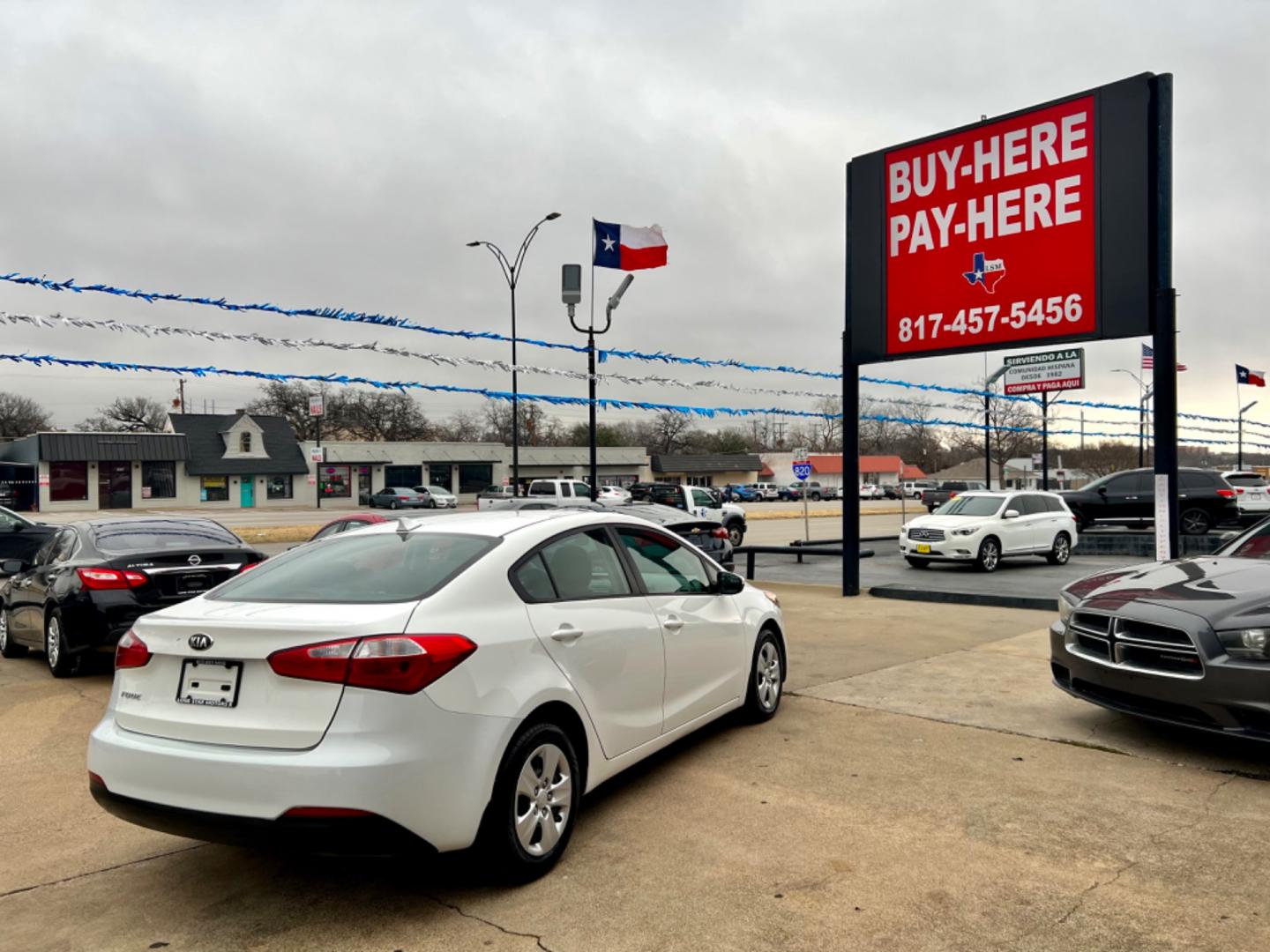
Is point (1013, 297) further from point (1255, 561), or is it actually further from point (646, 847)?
point (646, 847)

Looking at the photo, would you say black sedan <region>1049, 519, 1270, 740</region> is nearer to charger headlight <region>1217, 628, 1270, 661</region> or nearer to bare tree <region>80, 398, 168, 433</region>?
charger headlight <region>1217, 628, 1270, 661</region>

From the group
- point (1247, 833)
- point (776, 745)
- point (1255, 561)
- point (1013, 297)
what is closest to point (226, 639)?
point (776, 745)

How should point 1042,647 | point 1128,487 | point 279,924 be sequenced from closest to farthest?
1. point 279,924
2. point 1042,647
3. point 1128,487

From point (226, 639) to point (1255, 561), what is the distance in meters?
6.02

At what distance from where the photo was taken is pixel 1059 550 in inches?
747

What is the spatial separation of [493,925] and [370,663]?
1.08 metres

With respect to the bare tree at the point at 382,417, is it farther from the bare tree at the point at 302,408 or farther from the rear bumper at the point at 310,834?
the rear bumper at the point at 310,834

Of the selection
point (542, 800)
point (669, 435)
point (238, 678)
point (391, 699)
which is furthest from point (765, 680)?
point (669, 435)

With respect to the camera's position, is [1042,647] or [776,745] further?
[1042,647]

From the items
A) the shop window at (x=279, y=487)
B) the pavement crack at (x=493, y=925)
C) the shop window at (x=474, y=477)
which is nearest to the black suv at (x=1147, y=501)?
the pavement crack at (x=493, y=925)

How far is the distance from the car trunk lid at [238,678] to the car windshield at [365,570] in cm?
17

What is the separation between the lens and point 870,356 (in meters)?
13.4

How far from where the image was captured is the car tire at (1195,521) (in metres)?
22.1

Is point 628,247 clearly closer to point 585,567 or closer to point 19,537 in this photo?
point 19,537
